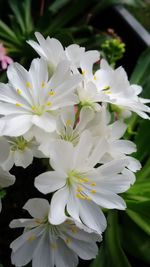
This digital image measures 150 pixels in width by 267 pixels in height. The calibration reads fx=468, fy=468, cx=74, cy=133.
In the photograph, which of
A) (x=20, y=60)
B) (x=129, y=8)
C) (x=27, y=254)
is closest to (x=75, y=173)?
(x=27, y=254)

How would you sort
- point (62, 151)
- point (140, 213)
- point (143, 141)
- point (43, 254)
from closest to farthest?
1. point (62, 151)
2. point (43, 254)
3. point (140, 213)
4. point (143, 141)

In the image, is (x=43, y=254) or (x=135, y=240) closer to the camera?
(x=43, y=254)

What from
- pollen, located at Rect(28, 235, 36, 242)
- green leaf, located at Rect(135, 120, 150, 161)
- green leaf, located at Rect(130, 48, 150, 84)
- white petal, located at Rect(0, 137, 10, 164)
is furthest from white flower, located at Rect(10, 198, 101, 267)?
green leaf, located at Rect(130, 48, 150, 84)

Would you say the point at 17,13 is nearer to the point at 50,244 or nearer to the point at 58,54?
the point at 58,54

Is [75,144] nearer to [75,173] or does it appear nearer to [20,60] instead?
[75,173]

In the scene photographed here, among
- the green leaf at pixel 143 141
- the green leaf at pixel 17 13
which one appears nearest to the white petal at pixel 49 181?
the green leaf at pixel 143 141

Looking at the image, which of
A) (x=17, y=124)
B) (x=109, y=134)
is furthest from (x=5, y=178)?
(x=109, y=134)
